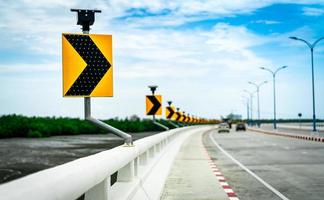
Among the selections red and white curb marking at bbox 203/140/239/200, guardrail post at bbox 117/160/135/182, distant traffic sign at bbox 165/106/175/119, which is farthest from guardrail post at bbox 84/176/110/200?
distant traffic sign at bbox 165/106/175/119

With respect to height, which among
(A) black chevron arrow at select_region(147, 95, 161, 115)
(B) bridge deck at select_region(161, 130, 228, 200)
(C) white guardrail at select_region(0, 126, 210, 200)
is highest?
(A) black chevron arrow at select_region(147, 95, 161, 115)

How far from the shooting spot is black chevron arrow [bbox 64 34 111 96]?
24.4ft

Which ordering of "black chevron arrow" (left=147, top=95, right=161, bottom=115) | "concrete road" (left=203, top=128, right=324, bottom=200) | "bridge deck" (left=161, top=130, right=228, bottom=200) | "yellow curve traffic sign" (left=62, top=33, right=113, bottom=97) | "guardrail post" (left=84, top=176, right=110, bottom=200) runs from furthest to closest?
1. "black chevron arrow" (left=147, top=95, right=161, bottom=115)
2. "concrete road" (left=203, top=128, right=324, bottom=200)
3. "bridge deck" (left=161, top=130, right=228, bottom=200)
4. "yellow curve traffic sign" (left=62, top=33, right=113, bottom=97)
5. "guardrail post" (left=84, top=176, right=110, bottom=200)

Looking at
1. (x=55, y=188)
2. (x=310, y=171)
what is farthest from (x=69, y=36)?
(x=310, y=171)

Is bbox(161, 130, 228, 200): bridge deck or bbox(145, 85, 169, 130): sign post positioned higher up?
bbox(145, 85, 169, 130): sign post

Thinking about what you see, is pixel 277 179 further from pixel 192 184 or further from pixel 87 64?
pixel 87 64

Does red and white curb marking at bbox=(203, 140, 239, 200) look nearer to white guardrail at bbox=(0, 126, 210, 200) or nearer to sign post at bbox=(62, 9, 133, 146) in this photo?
white guardrail at bbox=(0, 126, 210, 200)

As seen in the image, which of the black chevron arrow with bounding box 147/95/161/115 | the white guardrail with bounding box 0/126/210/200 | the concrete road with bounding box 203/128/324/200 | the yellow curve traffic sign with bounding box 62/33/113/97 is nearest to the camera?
the white guardrail with bounding box 0/126/210/200

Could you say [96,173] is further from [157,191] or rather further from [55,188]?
[157,191]

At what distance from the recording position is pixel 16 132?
196 ft

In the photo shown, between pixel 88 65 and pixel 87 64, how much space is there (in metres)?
0.02

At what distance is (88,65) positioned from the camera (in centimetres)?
752

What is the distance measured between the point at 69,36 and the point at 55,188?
4.13 metres

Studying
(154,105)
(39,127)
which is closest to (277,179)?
(154,105)
